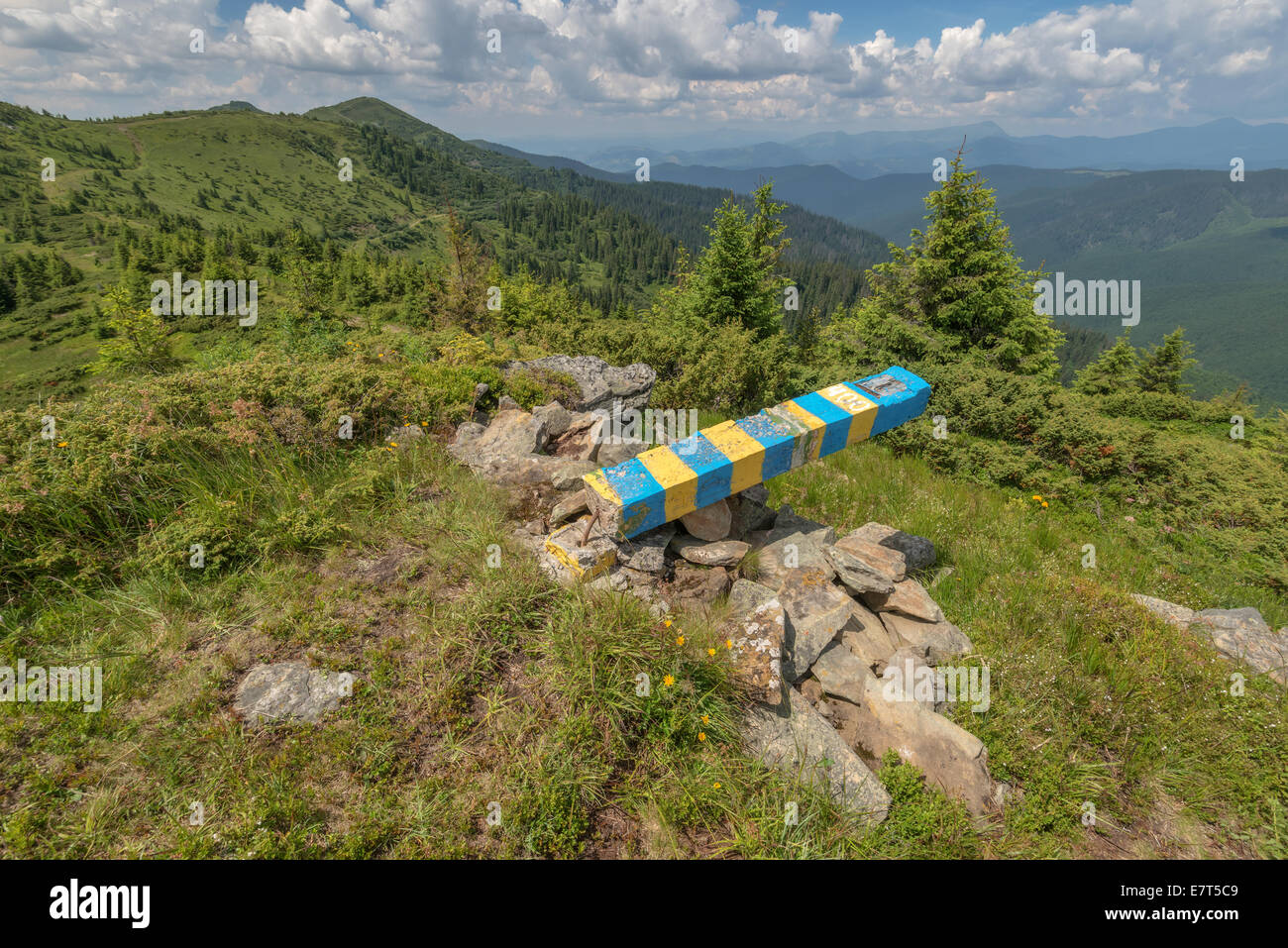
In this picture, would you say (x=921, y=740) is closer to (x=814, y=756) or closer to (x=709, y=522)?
(x=814, y=756)

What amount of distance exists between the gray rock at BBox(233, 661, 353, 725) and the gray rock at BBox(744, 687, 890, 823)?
3328 millimetres

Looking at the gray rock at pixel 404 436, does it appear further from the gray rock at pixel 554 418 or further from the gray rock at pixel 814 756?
the gray rock at pixel 814 756

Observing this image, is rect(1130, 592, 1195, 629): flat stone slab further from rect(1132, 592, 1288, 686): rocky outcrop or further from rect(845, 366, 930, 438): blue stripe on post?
rect(845, 366, 930, 438): blue stripe on post

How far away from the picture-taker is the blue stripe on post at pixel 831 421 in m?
5.77

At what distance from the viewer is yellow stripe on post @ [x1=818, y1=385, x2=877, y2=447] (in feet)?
19.3

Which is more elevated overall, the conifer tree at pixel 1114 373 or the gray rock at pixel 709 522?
the conifer tree at pixel 1114 373

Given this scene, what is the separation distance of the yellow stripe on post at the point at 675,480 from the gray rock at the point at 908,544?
2945 millimetres

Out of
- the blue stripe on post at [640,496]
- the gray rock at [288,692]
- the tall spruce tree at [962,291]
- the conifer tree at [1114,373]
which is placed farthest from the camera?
the conifer tree at [1114,373]

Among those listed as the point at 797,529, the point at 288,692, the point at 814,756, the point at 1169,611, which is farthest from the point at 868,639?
the point at 288,692

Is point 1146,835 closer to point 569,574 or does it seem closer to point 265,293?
point 569,574

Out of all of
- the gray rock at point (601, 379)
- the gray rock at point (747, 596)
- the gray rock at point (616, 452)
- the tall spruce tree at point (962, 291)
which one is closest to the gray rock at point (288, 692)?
the gray rock at point (747, 596)

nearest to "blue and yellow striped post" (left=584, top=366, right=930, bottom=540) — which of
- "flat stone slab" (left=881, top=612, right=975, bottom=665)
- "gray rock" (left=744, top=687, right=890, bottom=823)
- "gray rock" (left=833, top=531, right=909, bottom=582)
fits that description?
"gray rock" (left=833, top=531, right=909, bottom=582)

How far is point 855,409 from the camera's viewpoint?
588cm
